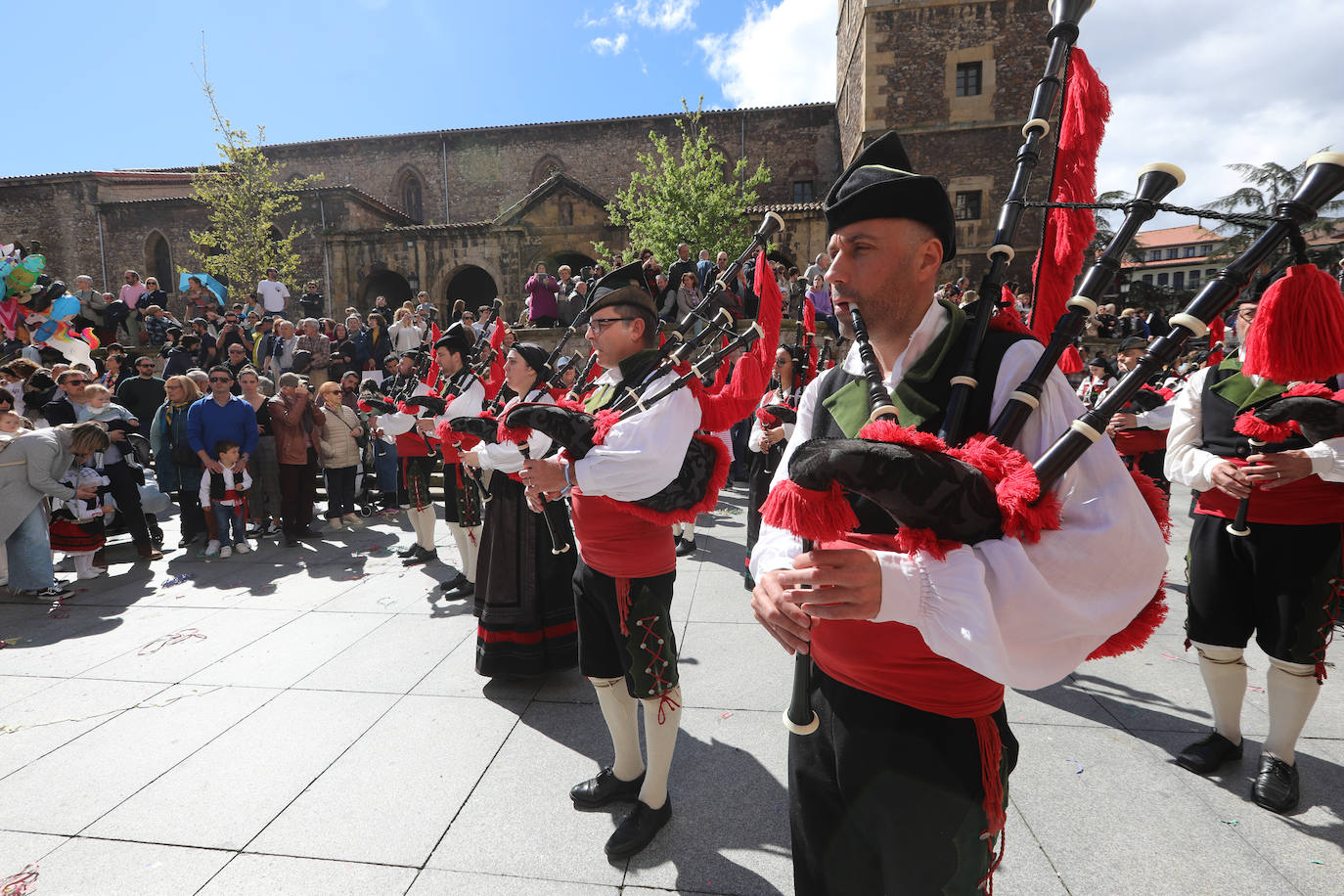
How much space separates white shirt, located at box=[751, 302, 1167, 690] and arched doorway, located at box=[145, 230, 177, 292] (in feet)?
110

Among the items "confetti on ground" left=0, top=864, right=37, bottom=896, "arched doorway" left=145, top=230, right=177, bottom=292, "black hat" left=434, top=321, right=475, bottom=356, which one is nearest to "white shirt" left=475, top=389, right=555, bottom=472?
"black hat" left=434, top=321, right=475, bottom=356

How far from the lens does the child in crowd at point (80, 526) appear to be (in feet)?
22.5

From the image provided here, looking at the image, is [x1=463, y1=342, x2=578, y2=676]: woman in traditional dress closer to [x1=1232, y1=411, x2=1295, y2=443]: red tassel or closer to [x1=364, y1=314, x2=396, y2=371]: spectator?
[x1=1232, y1=411, x2=1295, y2=443]: red tassel

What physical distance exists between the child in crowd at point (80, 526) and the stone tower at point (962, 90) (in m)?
22.5

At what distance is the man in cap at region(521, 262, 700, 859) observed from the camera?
2.58 metres

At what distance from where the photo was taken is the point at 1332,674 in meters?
4.17

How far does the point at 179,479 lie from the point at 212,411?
969mm

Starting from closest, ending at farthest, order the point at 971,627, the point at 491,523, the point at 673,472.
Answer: the point at 971,627 < the point at 673,472 < the point at 491,523

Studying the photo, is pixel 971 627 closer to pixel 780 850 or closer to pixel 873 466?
pixel 873 466

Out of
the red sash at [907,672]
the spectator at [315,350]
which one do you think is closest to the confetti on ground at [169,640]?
the red sash at [907,672]

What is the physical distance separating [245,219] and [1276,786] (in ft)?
95.4

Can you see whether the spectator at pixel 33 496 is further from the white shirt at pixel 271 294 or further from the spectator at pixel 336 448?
the white shirt at pixel 271 294

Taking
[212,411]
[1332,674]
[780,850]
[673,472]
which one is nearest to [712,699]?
[780,850]

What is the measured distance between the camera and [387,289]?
83.3ft
